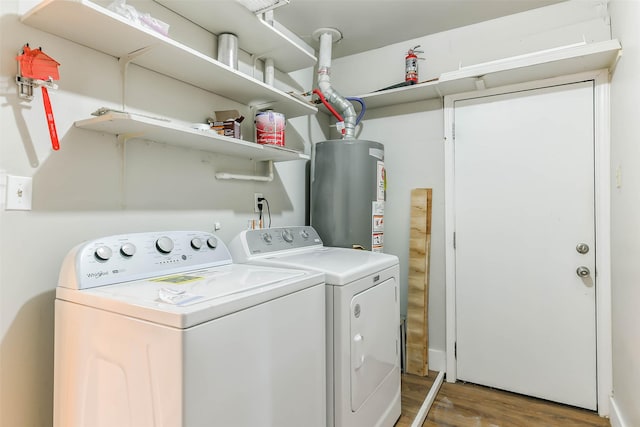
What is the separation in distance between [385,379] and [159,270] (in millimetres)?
1229

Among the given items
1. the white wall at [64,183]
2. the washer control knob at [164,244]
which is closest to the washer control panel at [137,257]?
the washer control knob at [164,244]

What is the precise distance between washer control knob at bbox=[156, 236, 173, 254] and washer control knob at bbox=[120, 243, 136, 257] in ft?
0.34

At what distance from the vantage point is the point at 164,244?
4.62 ft

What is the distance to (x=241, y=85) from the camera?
1794mm

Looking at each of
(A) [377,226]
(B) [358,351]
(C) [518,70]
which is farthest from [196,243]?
(C) [518,70]

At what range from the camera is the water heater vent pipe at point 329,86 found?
2559mm

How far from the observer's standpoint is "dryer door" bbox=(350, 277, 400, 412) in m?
1.51

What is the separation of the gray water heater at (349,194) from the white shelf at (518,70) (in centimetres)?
52

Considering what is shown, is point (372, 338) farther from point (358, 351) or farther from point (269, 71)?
point (269, 71)

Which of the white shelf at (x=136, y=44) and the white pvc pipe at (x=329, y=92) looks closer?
the white shelf at (x=136, y=44)

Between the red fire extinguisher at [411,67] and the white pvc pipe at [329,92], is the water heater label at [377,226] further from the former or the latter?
the red fire extinguisher at [411,67]

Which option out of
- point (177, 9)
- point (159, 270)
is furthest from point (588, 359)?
point (177, 9)

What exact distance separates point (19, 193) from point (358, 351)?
4.58 feet

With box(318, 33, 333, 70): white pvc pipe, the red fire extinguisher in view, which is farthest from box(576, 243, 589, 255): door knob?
box(318, 33, 333, 70): white pvc pipe
